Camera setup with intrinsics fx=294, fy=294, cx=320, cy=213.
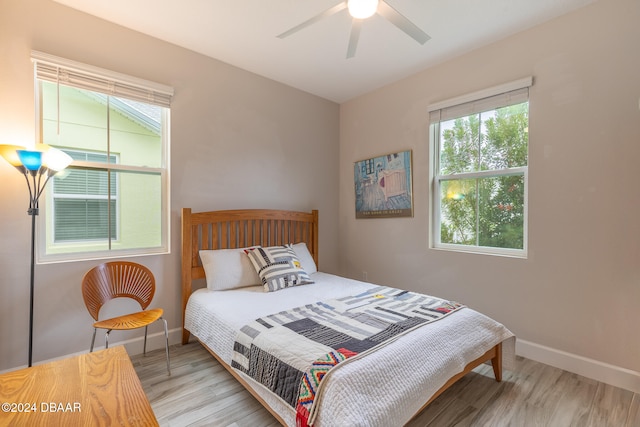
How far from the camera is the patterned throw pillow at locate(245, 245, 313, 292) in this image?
102 inches

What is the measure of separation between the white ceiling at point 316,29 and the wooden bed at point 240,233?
1.51 metres

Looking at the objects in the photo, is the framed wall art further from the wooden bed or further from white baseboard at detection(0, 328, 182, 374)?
white baseboard at detection(0, 328, 182, 374)

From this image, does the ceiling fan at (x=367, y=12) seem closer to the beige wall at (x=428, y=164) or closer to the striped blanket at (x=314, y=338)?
the beige wall at (x=428, y=164)

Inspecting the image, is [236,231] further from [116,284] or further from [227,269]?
[116,284]

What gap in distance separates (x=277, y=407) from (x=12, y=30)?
9.72ft

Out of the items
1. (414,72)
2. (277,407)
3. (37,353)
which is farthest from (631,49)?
(37,353)

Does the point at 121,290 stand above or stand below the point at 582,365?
above

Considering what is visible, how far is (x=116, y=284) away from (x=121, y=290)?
0.06m

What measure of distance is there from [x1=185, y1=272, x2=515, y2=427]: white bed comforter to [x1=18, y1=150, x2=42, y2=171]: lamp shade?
140 centimetres

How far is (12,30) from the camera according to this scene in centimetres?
201

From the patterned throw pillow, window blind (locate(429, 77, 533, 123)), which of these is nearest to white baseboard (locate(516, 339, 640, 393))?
the patterned throw pillow

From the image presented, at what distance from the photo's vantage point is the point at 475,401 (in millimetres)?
1874

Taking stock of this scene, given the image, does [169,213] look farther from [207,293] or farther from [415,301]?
[415,301]

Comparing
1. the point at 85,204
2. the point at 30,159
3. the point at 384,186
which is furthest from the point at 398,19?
the point at 85,204
